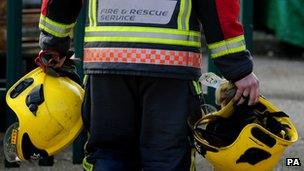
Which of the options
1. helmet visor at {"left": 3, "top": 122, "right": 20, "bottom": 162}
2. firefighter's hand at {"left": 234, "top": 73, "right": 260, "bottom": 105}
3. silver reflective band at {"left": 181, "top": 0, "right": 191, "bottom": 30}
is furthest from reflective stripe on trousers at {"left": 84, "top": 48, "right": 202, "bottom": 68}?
helmet visor at {"left": 3, "top": 122, "right": 20, "bottom": 162}

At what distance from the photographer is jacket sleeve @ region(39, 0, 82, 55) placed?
12.1 ft

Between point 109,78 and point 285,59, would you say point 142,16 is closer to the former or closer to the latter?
point 109,78

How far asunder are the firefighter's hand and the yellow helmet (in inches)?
29.5

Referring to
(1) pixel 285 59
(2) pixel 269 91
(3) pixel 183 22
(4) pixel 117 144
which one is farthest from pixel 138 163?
(1) pixel 285 59

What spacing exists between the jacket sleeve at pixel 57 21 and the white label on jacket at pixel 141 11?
322 mm

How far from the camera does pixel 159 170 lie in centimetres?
349

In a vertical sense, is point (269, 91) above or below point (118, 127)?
below

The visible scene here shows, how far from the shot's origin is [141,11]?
11.1 feet

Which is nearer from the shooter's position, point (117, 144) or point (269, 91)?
point (117, 144)

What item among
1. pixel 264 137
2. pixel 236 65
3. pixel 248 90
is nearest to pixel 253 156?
pixel 264 137

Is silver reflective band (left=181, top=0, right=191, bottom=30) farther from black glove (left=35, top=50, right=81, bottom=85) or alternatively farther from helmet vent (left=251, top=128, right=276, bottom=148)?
black glove (left=35, top=50, right=81, bottom=85)

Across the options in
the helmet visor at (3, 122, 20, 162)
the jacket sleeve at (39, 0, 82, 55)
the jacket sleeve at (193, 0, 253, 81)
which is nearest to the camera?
the jacket sleeve at (193, 0, 253, 81)

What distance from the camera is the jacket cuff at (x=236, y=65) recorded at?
338cm

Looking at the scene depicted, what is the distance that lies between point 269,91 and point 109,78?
4.60 m
